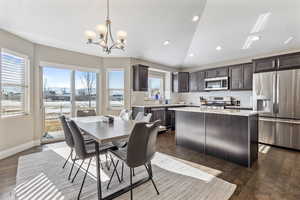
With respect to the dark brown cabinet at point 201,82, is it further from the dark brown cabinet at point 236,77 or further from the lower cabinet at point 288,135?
the lower cabinet at point 288,135

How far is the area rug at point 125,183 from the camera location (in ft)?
6.15

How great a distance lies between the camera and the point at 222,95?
18.1 feet

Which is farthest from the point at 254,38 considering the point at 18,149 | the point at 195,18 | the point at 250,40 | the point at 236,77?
the point at 18,149

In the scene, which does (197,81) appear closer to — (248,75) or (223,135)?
(248,75)

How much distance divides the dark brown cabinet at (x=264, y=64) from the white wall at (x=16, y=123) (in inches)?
239

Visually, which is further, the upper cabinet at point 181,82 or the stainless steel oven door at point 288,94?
the upper cabinet at point 181,82

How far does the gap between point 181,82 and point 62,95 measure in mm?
4409

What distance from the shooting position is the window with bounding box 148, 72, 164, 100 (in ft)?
20.0

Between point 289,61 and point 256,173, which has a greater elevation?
point 289,61

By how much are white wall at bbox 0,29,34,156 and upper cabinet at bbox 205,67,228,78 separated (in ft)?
18.3

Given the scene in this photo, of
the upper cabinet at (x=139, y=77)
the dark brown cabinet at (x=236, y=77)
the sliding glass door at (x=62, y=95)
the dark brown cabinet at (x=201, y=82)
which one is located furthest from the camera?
the dark brown cabinet at (x=201, y=82)

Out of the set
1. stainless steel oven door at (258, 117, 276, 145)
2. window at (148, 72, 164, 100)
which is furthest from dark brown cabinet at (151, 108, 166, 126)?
stainless steel oven door at (258, 117, 276, 145)

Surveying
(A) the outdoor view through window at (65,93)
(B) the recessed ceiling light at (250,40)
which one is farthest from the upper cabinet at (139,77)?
(B) the recessed ceiling light at (250,40)

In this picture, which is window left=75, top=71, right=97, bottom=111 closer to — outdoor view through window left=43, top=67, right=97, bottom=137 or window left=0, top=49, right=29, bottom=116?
outdoor view through window left=43, top=67, right=97, bottom=137
